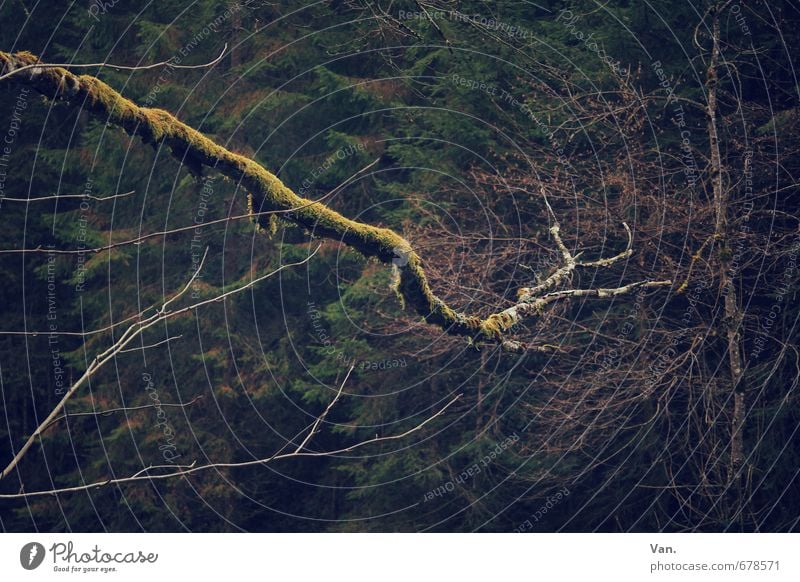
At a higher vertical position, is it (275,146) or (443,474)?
(275,146)

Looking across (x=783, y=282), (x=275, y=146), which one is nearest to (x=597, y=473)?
(x=783, y=282)
